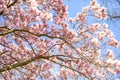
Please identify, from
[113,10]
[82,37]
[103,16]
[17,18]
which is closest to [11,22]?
[17,18]

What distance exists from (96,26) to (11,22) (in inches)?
102

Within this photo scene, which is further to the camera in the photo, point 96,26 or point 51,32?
point 96,26

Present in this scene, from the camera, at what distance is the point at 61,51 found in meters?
10.2

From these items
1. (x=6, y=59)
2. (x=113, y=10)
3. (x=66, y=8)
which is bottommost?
(x=6, y=59)

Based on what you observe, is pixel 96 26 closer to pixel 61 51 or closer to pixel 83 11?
pixel 83 11

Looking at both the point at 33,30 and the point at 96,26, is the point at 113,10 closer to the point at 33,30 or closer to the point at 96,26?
the point at 96,26

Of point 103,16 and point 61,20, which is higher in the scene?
point 103,16

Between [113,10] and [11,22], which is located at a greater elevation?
[113,10]

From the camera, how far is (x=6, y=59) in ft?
35.8

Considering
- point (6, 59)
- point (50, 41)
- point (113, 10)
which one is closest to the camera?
point (50, 41)

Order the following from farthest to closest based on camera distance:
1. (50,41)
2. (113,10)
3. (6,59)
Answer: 1. (113,10)
2. (6,59)
3. (50,41)

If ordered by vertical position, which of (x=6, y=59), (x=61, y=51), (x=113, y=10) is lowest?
(x=6, y=59)

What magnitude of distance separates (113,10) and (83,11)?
187 cm

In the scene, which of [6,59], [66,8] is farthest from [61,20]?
[6,59]
